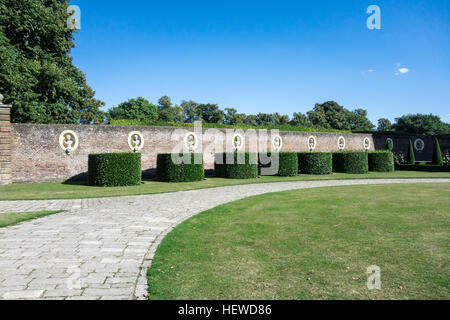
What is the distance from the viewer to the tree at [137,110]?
184ft

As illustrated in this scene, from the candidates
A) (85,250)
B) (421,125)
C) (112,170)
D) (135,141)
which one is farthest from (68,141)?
(421,125)

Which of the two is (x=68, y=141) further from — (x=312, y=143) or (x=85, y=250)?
(x=312, y=143)

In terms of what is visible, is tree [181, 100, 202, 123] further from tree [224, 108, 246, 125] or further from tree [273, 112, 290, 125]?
tree [273, 112, 290, 125]

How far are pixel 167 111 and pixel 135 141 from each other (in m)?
49.9

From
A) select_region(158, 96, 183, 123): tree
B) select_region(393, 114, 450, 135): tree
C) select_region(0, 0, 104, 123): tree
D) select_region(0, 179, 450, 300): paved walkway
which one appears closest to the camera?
select_region(0, 179, 450, 300): paved walkway

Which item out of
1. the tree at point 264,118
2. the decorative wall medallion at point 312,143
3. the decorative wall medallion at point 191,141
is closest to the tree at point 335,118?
the tree at point 264,118

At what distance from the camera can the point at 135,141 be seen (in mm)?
19625

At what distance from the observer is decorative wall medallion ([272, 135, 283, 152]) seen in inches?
977

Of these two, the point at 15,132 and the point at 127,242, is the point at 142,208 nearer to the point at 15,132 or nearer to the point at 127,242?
the point at 127,242

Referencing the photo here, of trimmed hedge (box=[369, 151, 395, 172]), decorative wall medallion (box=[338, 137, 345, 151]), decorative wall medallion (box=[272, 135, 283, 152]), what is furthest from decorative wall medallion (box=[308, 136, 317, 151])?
trimmed hedge (box=[369, 151, 395, 172])

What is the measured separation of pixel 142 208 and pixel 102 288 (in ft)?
17.6

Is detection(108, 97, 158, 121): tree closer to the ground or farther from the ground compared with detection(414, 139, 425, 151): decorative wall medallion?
farther from the ground

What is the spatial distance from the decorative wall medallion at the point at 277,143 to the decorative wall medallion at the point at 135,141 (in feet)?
37.5

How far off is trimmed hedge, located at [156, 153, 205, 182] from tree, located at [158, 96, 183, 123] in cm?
5251
